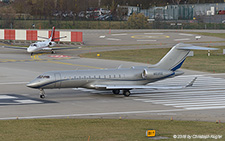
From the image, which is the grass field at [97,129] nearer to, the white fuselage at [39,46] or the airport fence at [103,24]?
the white fuselage at [39,46]

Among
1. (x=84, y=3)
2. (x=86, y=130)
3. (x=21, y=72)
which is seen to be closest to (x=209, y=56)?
(x=21, y=72)

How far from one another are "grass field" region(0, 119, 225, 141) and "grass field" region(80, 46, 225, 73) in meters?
29.0

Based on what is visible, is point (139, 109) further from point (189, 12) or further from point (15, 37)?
point (189, 12)

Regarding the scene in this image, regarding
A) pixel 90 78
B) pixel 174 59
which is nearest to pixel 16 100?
pixel 90 78

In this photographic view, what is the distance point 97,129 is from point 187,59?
4314cm

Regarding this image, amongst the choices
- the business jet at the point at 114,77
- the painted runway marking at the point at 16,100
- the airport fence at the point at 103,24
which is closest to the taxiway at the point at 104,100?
the painted runway marking at the point at 16,100

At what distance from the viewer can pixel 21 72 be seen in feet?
172

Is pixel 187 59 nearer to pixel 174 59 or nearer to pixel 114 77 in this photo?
pixel 174 59

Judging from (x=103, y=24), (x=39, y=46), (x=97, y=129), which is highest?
(x=103, y=24)

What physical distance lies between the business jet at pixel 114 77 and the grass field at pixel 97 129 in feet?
27.4

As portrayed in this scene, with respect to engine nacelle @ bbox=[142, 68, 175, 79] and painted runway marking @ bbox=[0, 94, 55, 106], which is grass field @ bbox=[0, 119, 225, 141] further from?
engine nacelle @ bbox=[142, 68, 175, 79]

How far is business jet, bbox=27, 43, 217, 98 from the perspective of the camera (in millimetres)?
35375

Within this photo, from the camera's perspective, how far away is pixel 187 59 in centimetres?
6569

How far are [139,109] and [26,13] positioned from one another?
141 m
